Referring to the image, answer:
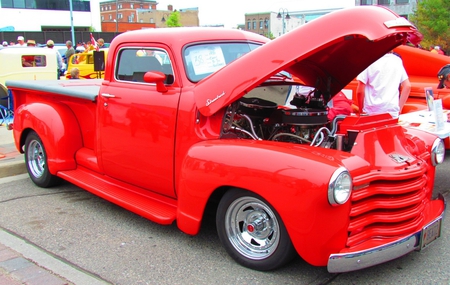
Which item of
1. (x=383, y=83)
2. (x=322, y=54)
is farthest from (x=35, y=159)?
(x=383, y=83)

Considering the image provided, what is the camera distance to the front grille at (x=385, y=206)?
2.94 metres

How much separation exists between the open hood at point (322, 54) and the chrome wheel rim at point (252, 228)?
825 mm

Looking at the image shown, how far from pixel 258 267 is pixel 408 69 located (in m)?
5.71

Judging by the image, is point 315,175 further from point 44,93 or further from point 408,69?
point 408,69

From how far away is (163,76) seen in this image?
3.75 m

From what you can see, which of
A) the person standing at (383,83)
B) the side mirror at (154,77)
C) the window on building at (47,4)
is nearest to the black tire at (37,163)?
the side mirror at (154,77)

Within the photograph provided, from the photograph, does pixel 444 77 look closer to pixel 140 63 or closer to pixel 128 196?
pixel 140 63

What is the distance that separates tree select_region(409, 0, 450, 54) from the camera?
2564cm

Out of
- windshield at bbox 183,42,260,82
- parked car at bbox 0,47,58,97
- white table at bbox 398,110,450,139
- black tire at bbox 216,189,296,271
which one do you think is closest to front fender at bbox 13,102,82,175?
windshield at bbox 183,42,260,82

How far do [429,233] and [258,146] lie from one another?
54.5 inches

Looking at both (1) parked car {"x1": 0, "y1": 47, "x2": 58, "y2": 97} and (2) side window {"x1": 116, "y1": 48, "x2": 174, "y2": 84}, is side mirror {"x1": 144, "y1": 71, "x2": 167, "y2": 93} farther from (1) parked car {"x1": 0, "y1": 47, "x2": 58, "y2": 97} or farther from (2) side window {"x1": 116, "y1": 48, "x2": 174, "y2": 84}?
(1) parked car {"x1": 0, "y1": 47, "x2": 58, "y2": 97}

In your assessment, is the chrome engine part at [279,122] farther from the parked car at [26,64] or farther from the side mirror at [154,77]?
the parked car at [26,64]

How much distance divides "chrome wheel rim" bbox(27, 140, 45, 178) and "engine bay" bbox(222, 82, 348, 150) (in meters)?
2.86

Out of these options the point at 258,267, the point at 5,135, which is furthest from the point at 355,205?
the point at 5,135
